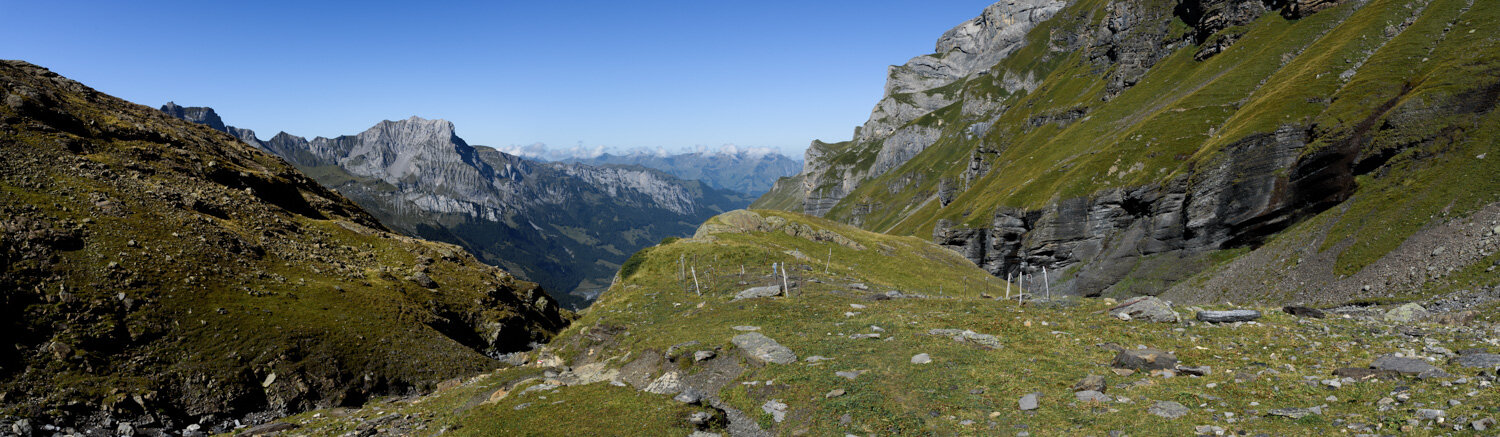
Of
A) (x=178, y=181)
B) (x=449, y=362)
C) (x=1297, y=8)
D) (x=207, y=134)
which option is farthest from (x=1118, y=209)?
(x=207, y=134)

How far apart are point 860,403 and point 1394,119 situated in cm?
7170

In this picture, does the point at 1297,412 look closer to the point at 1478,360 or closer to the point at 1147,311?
the point at 1478,360

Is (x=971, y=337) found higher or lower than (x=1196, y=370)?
lower

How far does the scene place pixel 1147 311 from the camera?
2542 centimetres

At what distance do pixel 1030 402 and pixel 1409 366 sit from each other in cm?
956

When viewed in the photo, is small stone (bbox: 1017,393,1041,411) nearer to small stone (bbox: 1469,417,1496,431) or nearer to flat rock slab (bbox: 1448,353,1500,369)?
small stone (bbox: 1469,417,1496,431)

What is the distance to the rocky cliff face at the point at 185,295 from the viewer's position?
26.3 metres

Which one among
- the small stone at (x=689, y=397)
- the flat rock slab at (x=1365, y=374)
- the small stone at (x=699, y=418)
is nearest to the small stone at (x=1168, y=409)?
the flat rock slab at (x=1365, y=374)

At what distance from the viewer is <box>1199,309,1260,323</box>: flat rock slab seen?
23000 millimetres

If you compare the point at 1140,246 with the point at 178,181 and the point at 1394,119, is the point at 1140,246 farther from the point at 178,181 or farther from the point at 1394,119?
the point at 178,181

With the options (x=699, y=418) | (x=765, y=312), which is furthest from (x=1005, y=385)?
(x=765, y=312)

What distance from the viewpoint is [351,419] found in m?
26.3

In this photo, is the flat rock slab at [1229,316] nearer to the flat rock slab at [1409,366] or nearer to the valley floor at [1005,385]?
the valley floor at [1005,385]

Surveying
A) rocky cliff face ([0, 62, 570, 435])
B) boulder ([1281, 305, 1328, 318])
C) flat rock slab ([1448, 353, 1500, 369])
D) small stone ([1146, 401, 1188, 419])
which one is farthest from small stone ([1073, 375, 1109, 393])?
rocky cliff face ([0, 62, 570, 435])
